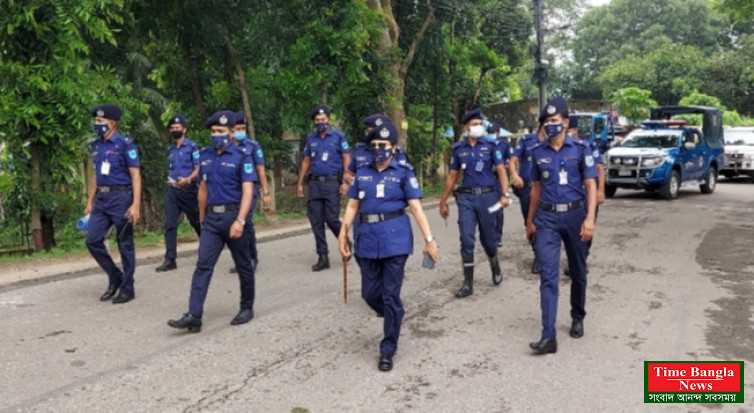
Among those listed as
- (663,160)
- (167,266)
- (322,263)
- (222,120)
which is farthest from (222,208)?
(663,160)

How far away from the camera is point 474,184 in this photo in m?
6.98

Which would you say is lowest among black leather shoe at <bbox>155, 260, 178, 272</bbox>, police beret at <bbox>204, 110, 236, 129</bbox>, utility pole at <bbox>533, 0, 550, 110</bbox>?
black leather shoe at <bbox>155, 260, 178, 272</bbox>

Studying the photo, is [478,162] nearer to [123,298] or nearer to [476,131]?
[476,131]

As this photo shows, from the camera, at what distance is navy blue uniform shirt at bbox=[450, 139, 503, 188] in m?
6.97

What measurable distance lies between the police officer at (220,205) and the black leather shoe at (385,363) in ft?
5.32

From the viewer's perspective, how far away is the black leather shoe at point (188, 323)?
18.3 feet

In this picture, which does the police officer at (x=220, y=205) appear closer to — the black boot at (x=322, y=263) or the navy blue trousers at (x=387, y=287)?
the navy blue trousers at (x=387, y=287)

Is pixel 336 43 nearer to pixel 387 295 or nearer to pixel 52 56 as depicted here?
pixel 52 56

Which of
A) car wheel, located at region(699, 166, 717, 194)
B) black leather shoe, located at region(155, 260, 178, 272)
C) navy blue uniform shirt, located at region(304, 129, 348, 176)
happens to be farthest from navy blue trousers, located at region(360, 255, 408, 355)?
car wheel, located at region(699, 166, 717, 194)

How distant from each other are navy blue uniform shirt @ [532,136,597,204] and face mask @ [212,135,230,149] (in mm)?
2621

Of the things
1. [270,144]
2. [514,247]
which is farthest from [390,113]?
[514,247]

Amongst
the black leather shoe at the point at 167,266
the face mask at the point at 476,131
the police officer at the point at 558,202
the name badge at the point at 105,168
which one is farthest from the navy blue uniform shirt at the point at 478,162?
the black leather shoe at the point at 167,266

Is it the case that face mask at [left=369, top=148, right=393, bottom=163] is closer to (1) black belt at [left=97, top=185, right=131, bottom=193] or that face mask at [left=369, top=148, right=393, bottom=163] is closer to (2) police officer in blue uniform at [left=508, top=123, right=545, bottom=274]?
(1) black belt at [left=97, top=185, right=131, bottom=193]

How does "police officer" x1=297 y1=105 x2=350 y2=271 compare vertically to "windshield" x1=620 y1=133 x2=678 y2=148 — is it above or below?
below
